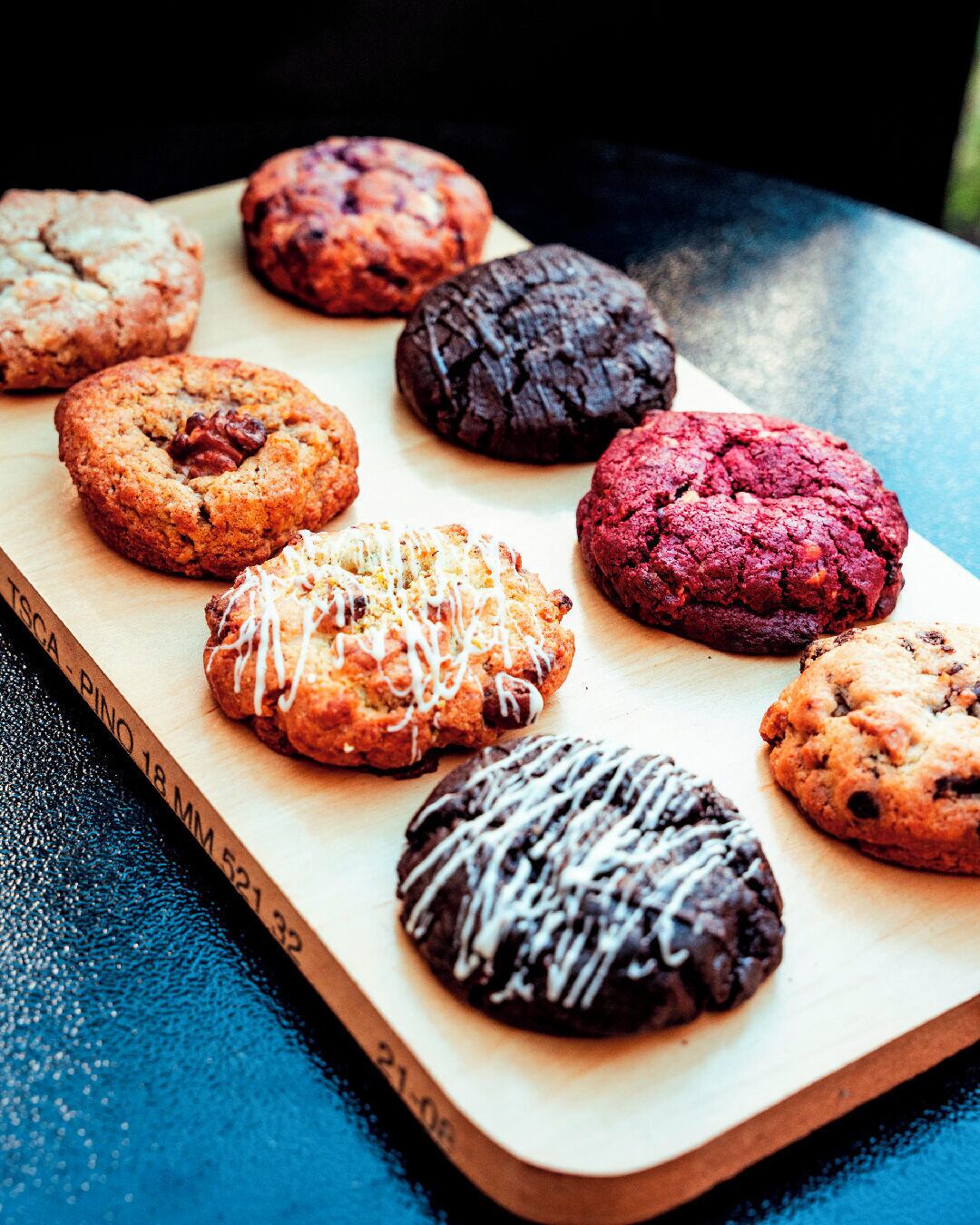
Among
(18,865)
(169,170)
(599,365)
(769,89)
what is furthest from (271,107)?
(18,865)

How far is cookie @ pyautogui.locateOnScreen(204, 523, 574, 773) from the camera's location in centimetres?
227

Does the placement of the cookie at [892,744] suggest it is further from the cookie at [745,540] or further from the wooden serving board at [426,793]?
the cookie at [745,540]

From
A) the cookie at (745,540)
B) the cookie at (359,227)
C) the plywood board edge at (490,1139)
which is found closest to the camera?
the plywood board edge at (490,1139)

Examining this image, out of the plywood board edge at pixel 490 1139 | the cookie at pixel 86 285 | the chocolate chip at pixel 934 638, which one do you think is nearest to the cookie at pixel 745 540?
the chocolate chip at pixel 934 638

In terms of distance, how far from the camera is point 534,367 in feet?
9.82

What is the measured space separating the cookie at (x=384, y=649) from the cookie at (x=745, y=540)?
200mm

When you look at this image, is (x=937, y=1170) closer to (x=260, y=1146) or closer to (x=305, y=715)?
(x=260, y=1146)

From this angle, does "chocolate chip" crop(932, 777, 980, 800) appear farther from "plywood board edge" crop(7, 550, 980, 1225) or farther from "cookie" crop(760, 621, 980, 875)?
"plywood board edge" crop(7, 550, 980, 1225)

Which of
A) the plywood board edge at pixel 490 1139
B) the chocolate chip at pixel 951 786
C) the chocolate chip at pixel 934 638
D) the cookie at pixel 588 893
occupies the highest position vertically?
the chocolate chip at pixel 934 638

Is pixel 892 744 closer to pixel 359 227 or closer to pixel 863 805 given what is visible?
pixel 863 805

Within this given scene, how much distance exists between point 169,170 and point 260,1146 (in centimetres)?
288

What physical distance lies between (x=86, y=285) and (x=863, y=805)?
6.62 ft

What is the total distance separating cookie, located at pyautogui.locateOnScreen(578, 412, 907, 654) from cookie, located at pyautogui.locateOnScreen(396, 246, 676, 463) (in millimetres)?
241

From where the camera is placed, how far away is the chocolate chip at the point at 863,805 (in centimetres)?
218
